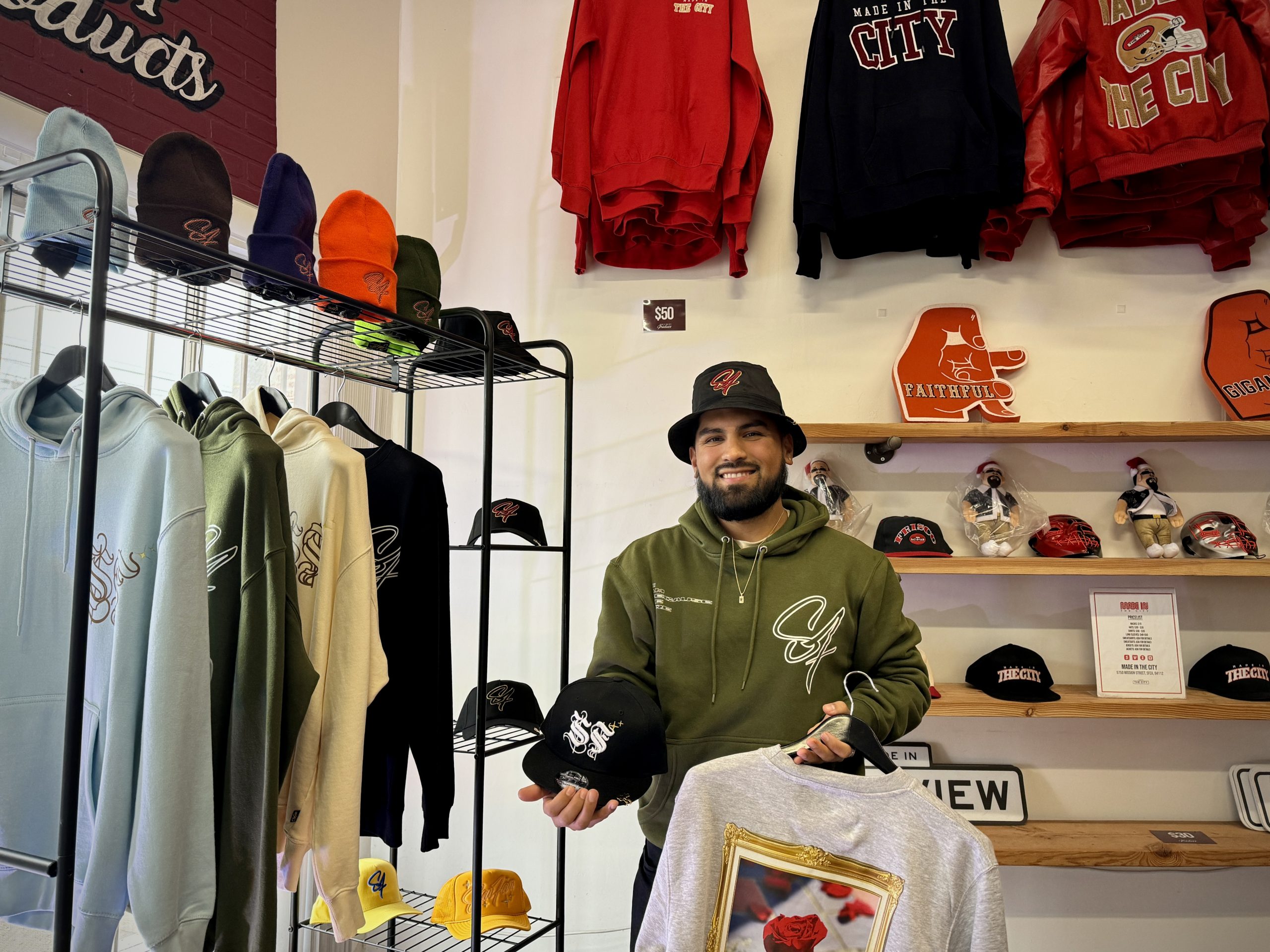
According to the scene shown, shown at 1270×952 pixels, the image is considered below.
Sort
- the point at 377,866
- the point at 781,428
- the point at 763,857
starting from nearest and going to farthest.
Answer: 1. the point at 763,857
2. the point at 781,428
3. the point at 377,866

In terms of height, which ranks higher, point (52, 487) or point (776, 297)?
point (776, 297)

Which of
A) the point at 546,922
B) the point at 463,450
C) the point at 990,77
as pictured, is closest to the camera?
the point at 990,77

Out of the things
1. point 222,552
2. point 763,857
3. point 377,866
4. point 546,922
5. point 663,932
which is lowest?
point 546,922

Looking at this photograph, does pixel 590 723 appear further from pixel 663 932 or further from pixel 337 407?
pixel 337 407

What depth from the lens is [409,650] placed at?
1807 millimetres

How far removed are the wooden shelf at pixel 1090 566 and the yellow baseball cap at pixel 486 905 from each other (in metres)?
1.32

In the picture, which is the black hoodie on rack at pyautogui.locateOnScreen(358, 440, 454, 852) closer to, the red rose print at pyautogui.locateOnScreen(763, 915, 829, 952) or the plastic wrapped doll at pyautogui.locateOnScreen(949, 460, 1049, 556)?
the red rose print at pyautogui.locateOnScreen(763, 915, 829, 952)

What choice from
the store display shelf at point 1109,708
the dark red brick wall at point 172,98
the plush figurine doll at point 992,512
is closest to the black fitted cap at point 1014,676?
the store display shelf at point 1109,708

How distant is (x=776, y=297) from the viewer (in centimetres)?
261

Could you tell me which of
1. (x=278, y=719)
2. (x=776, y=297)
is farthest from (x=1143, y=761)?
(x=278, y=719)

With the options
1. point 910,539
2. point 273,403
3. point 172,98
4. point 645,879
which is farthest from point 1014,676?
point 172,98

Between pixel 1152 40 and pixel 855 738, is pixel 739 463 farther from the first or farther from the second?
pixel 1152 40

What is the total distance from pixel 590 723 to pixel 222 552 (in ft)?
2.26

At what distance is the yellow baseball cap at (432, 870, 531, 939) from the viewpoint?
208 centimetres
